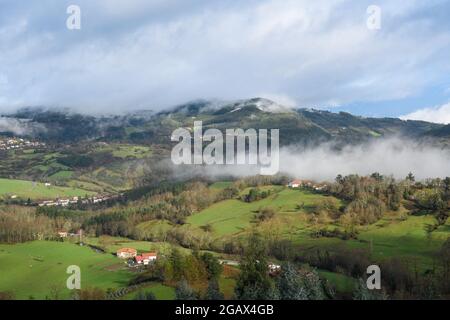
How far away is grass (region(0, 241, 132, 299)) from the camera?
9277 cm

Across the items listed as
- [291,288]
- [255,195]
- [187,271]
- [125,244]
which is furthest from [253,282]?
[255,195]

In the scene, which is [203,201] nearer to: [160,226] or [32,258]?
[160,226]

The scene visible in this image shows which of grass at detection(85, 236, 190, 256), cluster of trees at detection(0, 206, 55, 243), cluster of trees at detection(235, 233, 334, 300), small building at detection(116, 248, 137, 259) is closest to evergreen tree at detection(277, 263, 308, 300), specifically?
cluster of trees at detection(235, 233, 334, 300)

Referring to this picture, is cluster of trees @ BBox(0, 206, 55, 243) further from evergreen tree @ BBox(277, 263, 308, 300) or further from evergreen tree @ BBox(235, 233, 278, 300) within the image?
evergreen tree @ BBox(277, 263, 308, 300)

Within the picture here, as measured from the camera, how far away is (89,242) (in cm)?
15150

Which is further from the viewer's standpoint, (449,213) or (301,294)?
(449,213)

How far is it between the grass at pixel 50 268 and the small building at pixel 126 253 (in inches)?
110

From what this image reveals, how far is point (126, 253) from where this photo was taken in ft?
414
